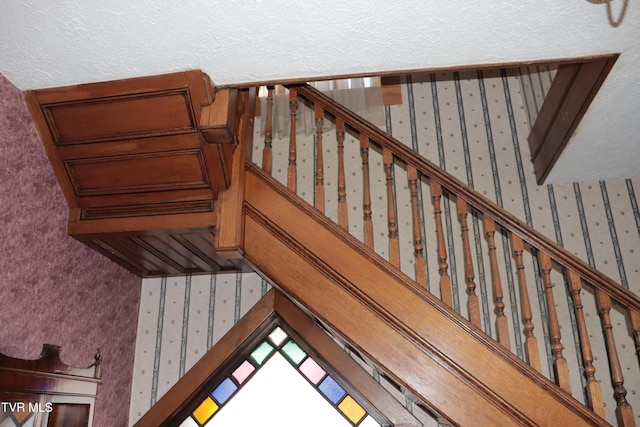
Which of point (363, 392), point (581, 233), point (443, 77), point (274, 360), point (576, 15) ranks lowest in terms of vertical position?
point (363, 392)

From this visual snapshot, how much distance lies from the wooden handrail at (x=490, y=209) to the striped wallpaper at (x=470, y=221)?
3.10 feet

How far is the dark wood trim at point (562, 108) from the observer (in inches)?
109

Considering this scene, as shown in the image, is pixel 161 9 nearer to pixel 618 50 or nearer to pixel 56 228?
pixel 56 228

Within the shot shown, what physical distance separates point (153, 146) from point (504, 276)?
2356mm

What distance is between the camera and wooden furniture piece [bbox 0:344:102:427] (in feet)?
7.36

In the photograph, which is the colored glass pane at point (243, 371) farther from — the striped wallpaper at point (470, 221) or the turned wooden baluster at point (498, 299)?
the turned wooden baluster at point (498, 299)

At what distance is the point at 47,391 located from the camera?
2467 mm

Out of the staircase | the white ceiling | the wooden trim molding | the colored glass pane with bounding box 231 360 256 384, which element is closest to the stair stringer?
the staircase

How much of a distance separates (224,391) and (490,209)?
2081 mm

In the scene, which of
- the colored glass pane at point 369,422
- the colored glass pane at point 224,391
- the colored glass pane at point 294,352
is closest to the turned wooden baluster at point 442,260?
the colored glass pane at point 369,422

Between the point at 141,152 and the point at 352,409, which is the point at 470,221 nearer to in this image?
the point at 352,409

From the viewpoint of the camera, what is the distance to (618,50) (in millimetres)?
2445

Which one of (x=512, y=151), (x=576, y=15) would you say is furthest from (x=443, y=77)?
(x=576, y=15)

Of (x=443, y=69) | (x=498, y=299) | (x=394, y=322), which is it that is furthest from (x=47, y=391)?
(x=443, y=69)
